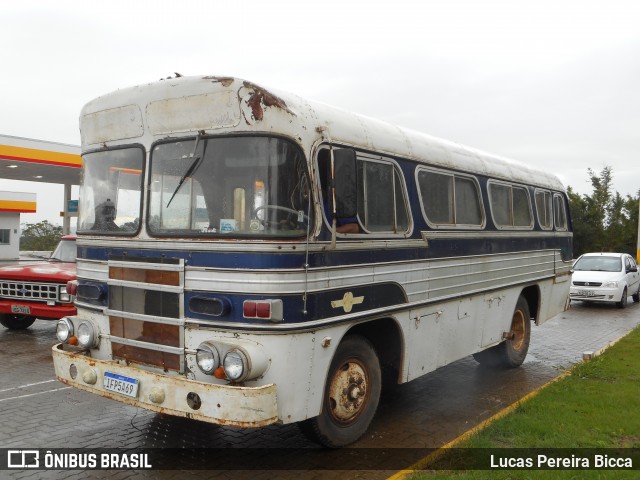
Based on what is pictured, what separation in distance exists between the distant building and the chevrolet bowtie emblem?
36.2 metres

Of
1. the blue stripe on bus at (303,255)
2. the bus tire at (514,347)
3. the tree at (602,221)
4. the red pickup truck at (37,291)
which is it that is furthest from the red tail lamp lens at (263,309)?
the tree at (602,221)


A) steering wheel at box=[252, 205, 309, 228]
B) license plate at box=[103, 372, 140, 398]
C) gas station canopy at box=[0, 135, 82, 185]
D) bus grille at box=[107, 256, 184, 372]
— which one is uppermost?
gas station canopy at box=[0, 135, 82, 185]

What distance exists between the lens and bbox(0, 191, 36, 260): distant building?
36.1 metres

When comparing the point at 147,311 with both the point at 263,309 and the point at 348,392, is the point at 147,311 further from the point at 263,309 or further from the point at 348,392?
the point at 348,392

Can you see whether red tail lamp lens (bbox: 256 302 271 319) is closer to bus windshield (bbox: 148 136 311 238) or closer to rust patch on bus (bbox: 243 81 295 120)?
bus windshield (bbox: 148 136 311 238)

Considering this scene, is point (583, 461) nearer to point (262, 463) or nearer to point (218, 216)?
point (262, 463)

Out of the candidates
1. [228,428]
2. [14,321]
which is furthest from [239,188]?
[14,321]

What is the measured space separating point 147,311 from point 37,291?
235 inches

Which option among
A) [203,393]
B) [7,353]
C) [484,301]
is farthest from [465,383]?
[7,353]

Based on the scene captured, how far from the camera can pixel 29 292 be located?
9.94 m

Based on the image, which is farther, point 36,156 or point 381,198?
point 36,156

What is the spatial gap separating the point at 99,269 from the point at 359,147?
2.52 metres

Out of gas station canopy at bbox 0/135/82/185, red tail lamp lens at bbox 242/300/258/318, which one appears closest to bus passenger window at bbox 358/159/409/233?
red tail lamp lens at bbox 242/300/258/318

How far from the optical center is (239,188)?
4469 mm
